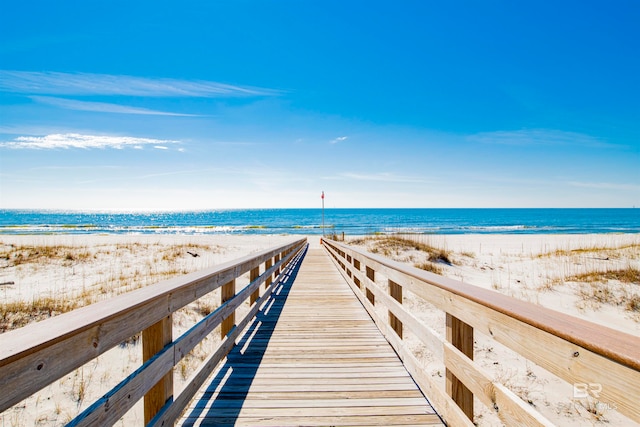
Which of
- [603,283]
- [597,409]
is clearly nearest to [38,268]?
[597,409]

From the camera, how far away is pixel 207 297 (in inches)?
346

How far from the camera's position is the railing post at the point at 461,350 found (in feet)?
7.23

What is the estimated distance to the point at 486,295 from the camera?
2.03m

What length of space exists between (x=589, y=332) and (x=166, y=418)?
7.78ft

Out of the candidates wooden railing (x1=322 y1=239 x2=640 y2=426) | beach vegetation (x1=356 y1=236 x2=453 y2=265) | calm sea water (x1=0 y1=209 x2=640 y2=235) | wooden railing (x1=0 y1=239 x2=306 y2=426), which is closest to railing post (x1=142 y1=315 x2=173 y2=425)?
wooden railing (x1=0 y1=239 x2=306 y2=426)

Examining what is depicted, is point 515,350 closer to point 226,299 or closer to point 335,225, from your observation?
point 226,299

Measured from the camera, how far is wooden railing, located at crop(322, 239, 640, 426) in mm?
1083

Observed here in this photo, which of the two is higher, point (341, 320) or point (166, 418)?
point (166, 418)

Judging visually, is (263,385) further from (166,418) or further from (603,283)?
(603,283)

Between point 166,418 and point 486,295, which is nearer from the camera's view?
point 486,295

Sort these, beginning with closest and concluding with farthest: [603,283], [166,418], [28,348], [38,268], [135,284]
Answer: [28,348]
[166,418]
[603,283]
[135,284]
[38,268]

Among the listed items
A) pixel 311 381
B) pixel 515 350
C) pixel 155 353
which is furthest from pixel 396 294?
pixel 155 353

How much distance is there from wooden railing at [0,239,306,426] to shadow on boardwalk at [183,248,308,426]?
0.49ft

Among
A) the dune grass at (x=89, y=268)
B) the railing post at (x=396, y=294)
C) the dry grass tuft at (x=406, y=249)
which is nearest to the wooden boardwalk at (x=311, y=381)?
the railing post at (x=396, y=294)
